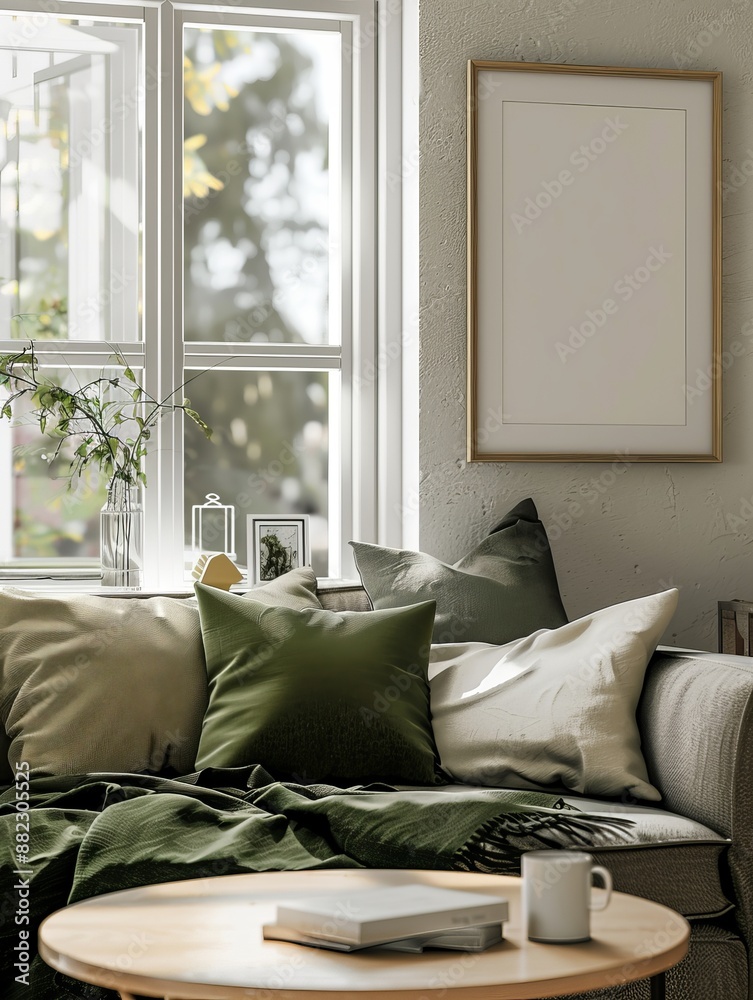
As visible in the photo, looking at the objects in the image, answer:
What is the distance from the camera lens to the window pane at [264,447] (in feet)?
10.2

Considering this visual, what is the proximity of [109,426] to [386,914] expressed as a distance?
2122 mm

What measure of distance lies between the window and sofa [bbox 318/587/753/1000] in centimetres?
128

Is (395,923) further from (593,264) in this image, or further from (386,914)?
(593,264)

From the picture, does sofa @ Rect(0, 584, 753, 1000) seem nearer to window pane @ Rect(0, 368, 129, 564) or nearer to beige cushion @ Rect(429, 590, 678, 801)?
beige cushion @ Rect(429, 590, 678, 801)

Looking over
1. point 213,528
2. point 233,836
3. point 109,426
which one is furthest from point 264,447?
point 233,836

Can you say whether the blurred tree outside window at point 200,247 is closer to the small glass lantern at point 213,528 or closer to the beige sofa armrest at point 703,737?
the small glass lantern at point 213,528

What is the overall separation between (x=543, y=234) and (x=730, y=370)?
64cm

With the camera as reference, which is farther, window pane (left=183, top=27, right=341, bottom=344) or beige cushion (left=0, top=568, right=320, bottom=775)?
window pane (left=183, top=27, right=341, bottom=344)

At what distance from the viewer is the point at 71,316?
119 inches

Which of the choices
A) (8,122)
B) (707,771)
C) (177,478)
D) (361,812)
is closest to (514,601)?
(707,771)

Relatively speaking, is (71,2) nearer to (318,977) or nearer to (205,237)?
(205,237)

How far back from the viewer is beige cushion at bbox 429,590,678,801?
2037mm

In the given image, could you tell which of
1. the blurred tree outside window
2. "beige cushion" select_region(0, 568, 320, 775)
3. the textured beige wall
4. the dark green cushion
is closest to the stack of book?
"beige cushion" select_region(0, 568, 320, 775)

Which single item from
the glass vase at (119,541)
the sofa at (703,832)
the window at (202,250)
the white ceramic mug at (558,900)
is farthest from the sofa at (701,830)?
the window at (202,250)
